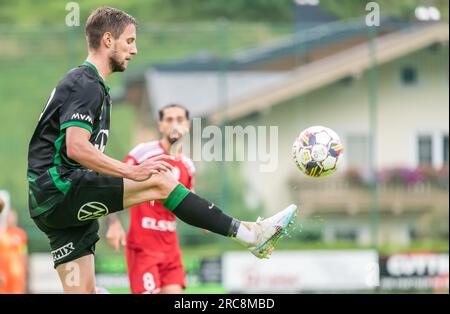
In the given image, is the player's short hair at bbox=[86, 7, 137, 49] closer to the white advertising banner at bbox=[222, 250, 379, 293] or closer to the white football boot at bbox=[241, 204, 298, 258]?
the white football boot at bbox=[241, 204, 298, 258]

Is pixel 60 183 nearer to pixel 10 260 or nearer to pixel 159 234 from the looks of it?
pixel 159 234

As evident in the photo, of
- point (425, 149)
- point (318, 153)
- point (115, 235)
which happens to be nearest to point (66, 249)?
point (115, 235)

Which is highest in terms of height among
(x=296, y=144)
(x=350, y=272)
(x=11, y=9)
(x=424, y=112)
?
(x=11, y=9)

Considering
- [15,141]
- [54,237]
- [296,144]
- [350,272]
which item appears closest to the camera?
[54,237]

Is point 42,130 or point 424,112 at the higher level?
point 424,112

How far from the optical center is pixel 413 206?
1744cm

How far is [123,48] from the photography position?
6578 mm

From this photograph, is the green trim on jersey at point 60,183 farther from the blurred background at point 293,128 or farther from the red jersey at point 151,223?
the blurred background at point 293,128

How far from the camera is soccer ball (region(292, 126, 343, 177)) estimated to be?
727 centimetres

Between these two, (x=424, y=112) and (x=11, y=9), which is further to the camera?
(x=11, y=9)

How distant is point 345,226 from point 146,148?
8752 millimetres

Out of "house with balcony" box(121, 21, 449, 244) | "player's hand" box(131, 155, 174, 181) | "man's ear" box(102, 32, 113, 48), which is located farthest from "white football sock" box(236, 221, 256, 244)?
"house with balcony" box(121, 21, 449, 244)

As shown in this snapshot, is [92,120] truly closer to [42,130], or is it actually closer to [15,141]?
[42,130]
